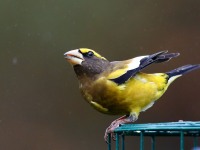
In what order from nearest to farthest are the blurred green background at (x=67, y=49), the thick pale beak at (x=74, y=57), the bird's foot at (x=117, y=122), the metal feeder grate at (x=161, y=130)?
the metal feeder grate at (x=161, y=130), the bird's foot at (x=117, y=122), the thick pale beak at (x=74, y=57), the blurred green background at (x=67, y=49)

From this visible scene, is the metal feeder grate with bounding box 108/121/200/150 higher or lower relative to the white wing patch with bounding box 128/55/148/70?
lower

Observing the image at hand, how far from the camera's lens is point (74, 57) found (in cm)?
562

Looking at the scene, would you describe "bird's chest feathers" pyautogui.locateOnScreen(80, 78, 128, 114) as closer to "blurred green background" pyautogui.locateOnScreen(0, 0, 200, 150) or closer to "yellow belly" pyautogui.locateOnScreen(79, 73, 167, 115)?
"yellow belly" pyautogui.locateOnScreen(79, 73, 167, 115)

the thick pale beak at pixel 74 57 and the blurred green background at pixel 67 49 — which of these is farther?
the blurred green background at pixel 67 49

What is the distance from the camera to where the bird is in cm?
558

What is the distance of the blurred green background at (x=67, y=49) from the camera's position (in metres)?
8.92

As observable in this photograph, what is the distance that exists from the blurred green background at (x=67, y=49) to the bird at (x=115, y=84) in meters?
2.77

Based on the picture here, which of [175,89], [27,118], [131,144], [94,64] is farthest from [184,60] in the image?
[94,64]

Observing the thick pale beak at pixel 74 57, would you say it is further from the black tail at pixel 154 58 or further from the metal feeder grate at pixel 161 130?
the metal feeder grate at pixel 161 130

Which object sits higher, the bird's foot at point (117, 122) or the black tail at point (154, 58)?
the black tail at point (154, 58)

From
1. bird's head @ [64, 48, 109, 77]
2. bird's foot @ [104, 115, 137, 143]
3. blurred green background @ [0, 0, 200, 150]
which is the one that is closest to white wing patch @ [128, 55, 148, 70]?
bird's head @ [64, 48, 109, 77]

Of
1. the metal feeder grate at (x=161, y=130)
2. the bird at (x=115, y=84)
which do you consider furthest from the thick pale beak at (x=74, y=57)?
the metal feeder grate at (x=161, y=130)

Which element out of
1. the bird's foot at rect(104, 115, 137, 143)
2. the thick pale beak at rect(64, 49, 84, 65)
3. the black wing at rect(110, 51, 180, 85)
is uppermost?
the thick pale beak at rect(64, 49, 84, 65)

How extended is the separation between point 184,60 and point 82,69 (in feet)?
10.5
